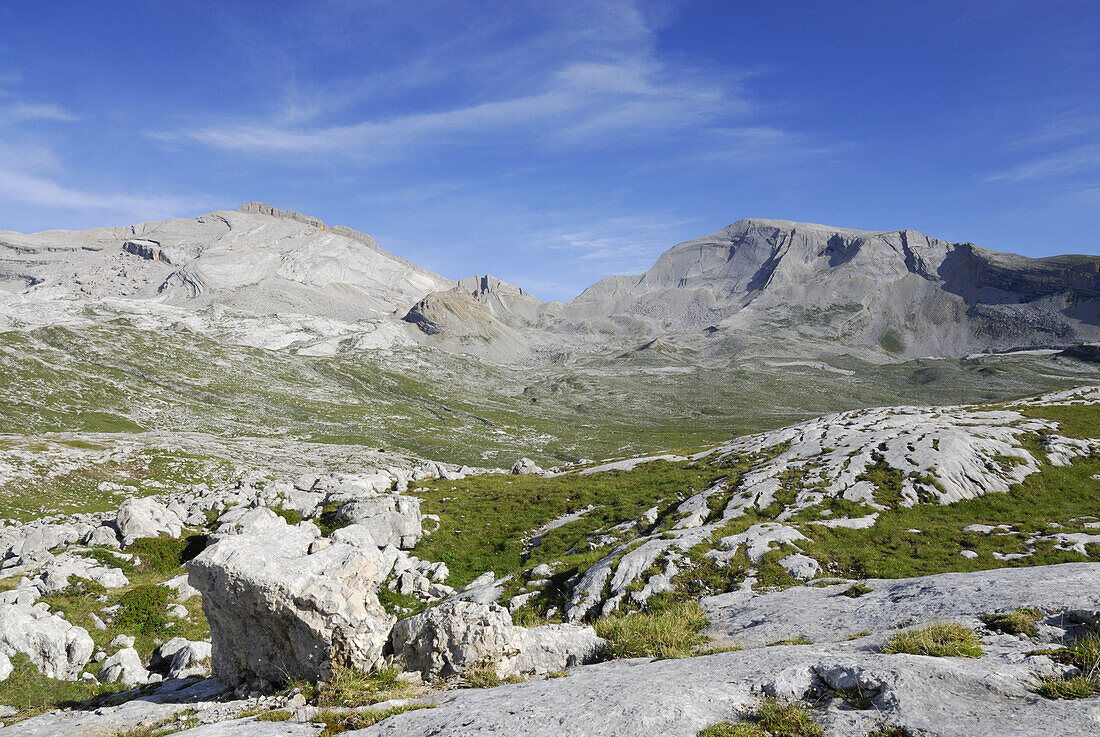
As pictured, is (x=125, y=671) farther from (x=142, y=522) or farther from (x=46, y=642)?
(x=142, y=522)

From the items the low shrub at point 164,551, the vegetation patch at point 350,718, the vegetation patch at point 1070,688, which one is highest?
the vegetation patch at point 1070,688

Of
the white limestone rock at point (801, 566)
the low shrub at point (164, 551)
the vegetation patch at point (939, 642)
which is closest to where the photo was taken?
the vegetation patch at point (939, 642)

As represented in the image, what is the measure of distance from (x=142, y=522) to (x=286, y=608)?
31.7 meters

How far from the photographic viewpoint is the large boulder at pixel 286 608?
43.4ft

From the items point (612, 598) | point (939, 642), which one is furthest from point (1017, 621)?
point (612, 598)

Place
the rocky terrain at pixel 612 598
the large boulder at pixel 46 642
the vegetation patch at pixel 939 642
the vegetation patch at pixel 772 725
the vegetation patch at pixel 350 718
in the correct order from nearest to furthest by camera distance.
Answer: the vegetation patch at pixel 772 725
the rocky terrain at pixel 612 598
the vegetation patch at pixel 939 642
the vegetation patch at pixel 350 718
the large boulder at pixel 46 642

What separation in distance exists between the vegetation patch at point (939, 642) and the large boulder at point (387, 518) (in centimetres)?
3228

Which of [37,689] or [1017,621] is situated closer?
[1017,621]

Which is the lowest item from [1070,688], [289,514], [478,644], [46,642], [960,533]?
[960,533]

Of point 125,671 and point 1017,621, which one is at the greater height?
point 1017,621

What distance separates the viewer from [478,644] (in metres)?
12.7

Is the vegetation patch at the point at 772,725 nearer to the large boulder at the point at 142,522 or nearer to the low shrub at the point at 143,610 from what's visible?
the low shrub at the point at 143,610

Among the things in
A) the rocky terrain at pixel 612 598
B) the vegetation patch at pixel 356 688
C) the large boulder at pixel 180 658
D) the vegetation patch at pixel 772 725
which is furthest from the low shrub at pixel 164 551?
the vegetation patch at pixel 772 725

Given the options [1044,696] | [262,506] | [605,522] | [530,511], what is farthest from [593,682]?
[262,506]
